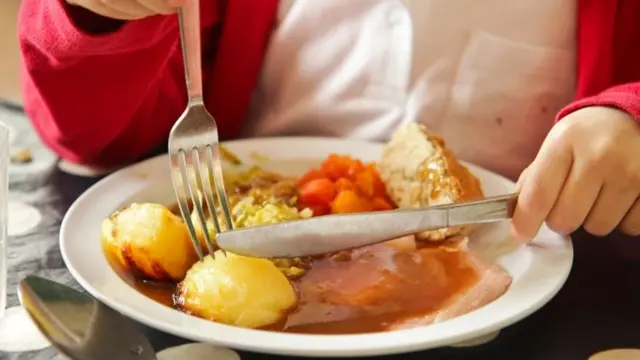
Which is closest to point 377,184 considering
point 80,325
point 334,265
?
point 334,265

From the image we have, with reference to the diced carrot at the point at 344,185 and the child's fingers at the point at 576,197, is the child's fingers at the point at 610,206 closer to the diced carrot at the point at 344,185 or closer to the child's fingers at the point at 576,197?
the child's fingers at the point at 576,197

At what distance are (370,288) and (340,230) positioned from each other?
2.0 inches

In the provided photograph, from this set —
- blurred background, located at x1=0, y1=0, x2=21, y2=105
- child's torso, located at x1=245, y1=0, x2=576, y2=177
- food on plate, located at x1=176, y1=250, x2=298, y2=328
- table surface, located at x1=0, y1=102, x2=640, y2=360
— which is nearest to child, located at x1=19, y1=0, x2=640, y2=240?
child's torso, located at x1=245, y1=0, x2=576, y2=177

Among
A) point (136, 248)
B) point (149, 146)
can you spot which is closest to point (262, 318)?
point (136, 248)

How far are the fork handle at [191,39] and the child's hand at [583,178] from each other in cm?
28

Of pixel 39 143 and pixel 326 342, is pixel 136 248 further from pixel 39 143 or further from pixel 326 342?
pixel 39 143

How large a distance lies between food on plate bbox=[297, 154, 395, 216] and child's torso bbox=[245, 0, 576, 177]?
16 cm

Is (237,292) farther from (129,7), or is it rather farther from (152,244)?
(129,7)

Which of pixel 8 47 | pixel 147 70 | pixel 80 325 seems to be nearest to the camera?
pixel 80 325

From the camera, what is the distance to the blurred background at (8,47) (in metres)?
1.56

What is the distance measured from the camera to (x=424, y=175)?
2.45ft

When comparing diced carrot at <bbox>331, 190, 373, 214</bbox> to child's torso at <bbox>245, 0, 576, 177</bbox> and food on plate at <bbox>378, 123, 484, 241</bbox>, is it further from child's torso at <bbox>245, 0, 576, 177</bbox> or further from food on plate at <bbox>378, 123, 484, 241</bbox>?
child's torso at <bbox>245, 0, 576, 177</bbox>

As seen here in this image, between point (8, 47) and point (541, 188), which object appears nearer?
point (541, 188)

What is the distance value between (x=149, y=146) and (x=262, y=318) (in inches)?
17.7
